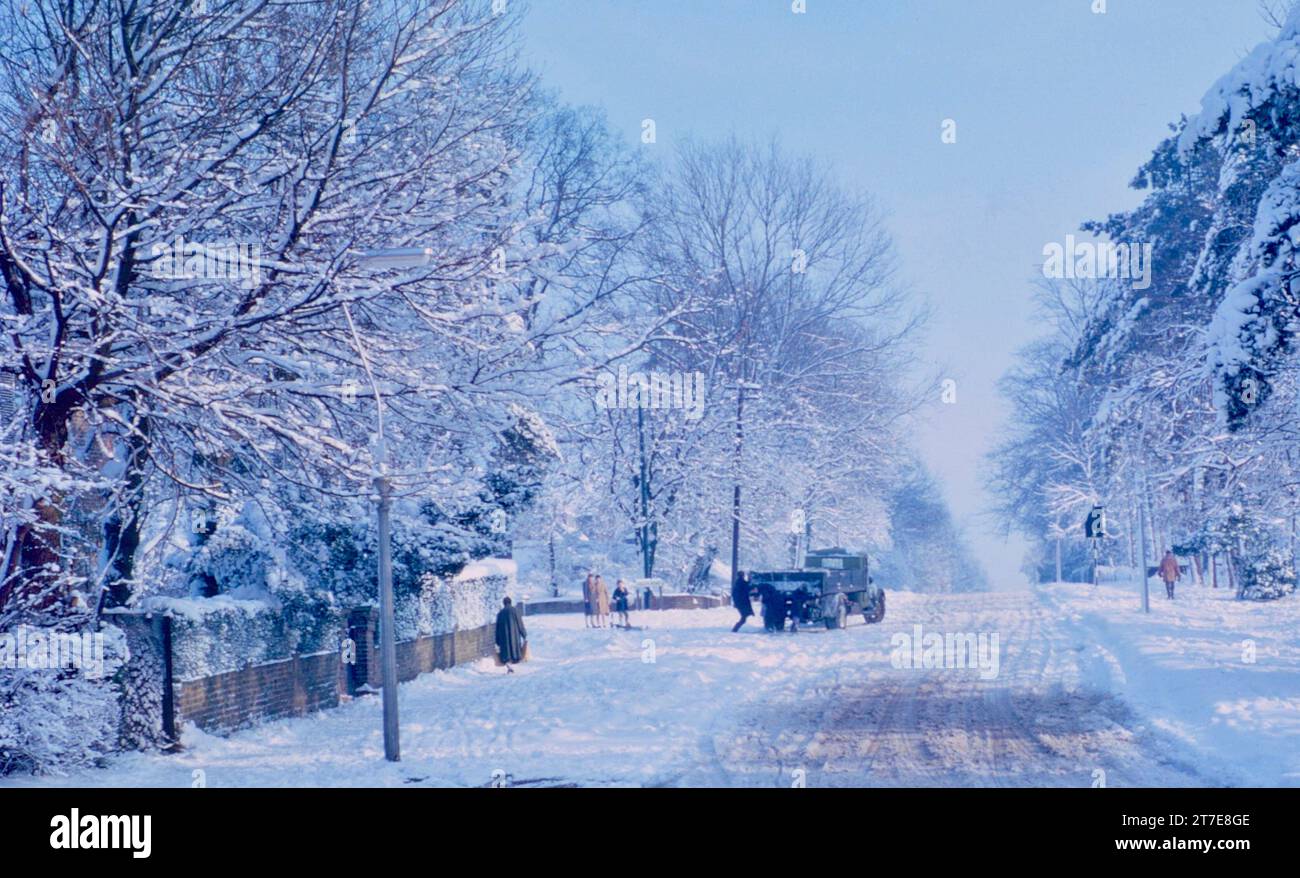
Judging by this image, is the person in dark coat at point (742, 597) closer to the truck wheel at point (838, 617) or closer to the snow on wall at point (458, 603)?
the truck wheel at point (838, 617)

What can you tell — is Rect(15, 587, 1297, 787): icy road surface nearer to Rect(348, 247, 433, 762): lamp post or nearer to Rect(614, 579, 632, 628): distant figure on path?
Rect(348, 247, 433, 762): lamp post

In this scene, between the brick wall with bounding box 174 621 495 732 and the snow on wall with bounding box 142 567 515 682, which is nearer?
the snow on wall with bounding box 142 567 515 682

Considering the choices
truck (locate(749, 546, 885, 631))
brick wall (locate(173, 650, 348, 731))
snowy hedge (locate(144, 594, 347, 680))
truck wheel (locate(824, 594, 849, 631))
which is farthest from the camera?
truck wheel (locate(824, 594, 849, 631))

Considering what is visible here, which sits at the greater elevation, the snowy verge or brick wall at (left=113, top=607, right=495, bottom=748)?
brick wall at (left=113, top=607, right=495, bottom=748)

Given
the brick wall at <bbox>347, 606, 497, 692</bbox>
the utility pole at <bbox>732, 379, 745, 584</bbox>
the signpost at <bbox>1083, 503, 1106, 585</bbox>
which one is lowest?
the brick wall at <bbox>347, 606, 497, 692</bbox>

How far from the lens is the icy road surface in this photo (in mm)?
11250

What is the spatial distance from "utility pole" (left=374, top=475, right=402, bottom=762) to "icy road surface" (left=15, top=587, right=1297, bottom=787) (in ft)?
0.91

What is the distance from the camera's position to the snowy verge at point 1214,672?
11.8 meters

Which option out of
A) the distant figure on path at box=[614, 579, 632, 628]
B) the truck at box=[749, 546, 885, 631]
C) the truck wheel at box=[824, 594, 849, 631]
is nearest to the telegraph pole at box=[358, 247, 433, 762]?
the truck at box=[749, 546, 885, 631]

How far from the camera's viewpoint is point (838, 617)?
32406 mm

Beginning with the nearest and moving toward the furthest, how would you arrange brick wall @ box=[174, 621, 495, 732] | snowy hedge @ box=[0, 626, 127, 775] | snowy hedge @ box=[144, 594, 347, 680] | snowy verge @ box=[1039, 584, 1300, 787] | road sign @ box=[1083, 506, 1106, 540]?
snowy hedge @ box=[0, 626, 127, 775], snowy verge @ box=[1039, 584, 1300, 787], snowy hedge @ box=[144, 594, 347, 680], brick wall @ box=[174, 621, 495, 732], road sign @ box=[1083, 506, 1106, 540]

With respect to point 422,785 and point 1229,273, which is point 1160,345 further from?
point 422,785

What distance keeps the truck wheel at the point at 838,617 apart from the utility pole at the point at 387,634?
20.9m
